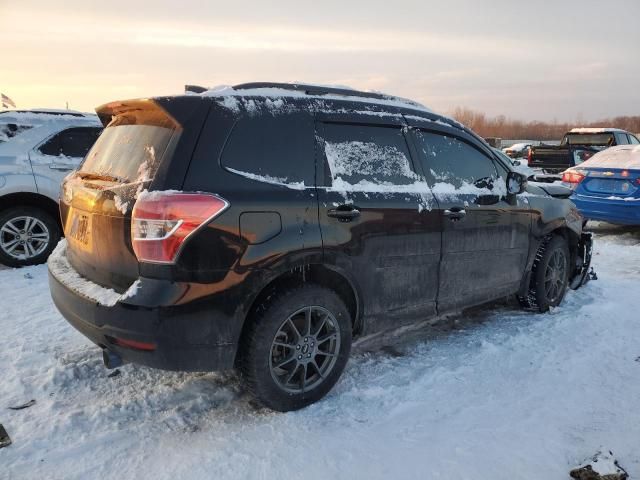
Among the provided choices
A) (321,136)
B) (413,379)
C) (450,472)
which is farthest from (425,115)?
(450,472)

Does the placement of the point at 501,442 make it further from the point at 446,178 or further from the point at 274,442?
the point at 446,178

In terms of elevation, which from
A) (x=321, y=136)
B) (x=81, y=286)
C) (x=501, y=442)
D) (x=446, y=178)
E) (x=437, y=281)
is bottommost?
(x=501, y=442)

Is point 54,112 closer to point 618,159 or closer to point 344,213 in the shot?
point 344,213

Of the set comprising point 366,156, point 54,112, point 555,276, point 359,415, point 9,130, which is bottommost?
point 359,415

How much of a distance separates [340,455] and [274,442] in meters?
0.36

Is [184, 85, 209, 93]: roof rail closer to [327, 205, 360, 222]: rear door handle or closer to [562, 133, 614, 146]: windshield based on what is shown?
[327, 205, 360, 222]: rear door handle

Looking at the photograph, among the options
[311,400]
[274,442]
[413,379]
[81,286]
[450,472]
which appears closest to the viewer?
[450,472]

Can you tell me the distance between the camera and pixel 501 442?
2.77 metres

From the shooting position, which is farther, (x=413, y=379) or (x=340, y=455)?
(x=413, y=379)

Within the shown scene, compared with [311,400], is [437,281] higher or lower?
higher

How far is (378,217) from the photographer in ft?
10.6

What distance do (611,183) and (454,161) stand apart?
226 inches

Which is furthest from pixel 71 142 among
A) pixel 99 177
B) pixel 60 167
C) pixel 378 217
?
pixel 378 217

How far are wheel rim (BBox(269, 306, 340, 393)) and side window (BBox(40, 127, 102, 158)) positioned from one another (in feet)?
15.2
